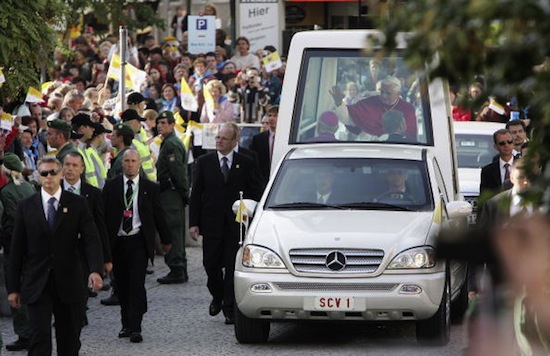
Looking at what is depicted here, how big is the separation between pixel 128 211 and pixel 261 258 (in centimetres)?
164

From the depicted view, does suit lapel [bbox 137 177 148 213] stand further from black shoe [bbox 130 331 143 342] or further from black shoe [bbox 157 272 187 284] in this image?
black shoe [bbox 157 272 187 284]

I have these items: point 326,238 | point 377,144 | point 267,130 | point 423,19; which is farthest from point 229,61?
point 423,19

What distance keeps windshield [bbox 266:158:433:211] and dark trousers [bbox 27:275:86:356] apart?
277 cm

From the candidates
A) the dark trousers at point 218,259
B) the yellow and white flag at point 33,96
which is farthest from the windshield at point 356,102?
the yellow and white flag at point 33,96

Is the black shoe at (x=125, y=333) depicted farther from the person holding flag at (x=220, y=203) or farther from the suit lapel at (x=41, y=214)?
the suit lapel at (x=41, y=214)

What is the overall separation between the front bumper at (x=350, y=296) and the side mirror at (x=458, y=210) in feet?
2.27

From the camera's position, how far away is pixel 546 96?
4289 millimetres

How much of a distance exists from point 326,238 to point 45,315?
107 inches

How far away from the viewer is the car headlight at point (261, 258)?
12.8 m

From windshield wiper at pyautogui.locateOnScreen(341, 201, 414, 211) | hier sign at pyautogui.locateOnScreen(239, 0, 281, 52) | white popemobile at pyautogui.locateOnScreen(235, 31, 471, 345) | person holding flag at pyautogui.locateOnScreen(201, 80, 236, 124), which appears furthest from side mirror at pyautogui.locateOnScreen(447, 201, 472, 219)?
hier sign at pyautogui.locateOnScreen(239, 0, 281, 52)

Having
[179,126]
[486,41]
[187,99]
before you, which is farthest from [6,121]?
[486,41]

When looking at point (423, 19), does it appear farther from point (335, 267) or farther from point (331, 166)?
point (331, 166)

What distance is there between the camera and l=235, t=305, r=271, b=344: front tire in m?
13.0

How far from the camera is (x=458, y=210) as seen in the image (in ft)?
43.2
